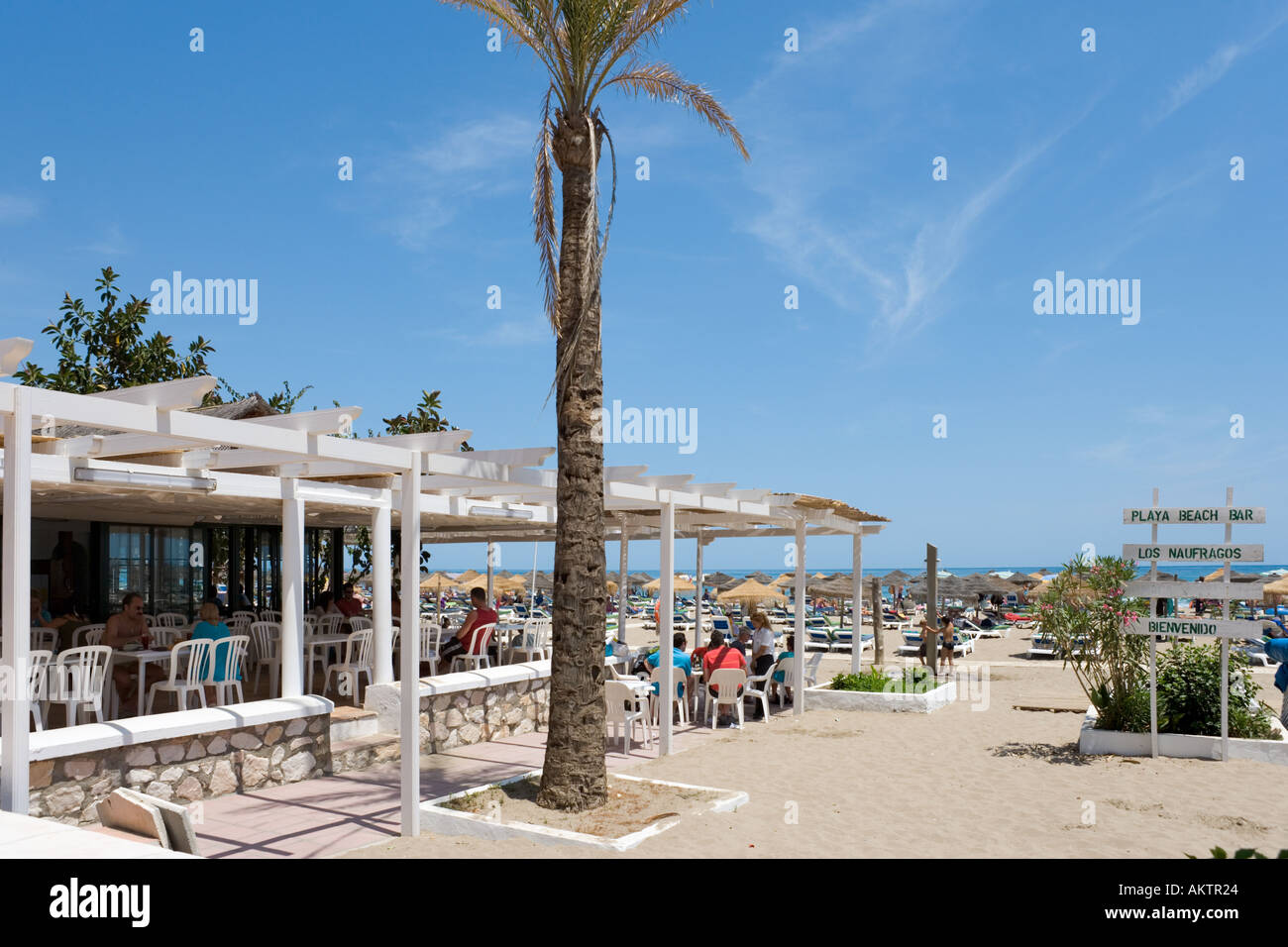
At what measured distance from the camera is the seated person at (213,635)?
8844 mm

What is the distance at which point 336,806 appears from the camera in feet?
24.0

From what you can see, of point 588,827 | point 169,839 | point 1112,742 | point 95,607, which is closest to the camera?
point 169,839

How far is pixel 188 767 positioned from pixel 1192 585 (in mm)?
9295

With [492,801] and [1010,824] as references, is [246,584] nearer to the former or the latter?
[492,801]

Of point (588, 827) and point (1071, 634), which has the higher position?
point (1071, 634)

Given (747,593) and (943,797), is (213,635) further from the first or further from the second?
(747,593)

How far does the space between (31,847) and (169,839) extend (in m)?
0.61

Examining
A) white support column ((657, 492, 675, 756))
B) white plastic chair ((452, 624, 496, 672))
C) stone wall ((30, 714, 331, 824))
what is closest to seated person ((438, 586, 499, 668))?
white plastic chair ((452, 624, 496, 672))

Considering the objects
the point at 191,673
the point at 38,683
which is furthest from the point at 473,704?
the point at 38,683

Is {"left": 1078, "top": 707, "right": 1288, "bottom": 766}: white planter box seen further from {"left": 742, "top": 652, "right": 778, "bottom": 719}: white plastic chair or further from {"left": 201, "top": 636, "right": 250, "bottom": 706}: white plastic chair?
{"left": 201, "top": 636, "right": 250, "bottom": 706}: white plastic chair

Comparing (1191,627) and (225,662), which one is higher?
(1191,627)

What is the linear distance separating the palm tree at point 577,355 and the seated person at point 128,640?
529cm

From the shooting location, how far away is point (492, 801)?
7.07 meters
